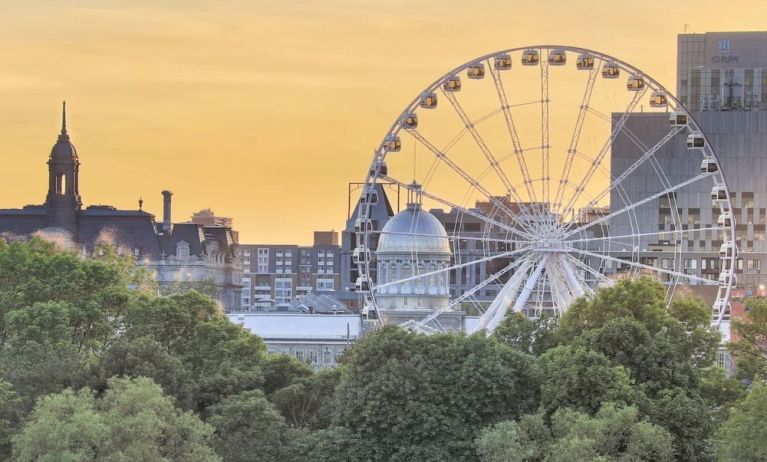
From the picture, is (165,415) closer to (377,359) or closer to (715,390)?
(377,359)

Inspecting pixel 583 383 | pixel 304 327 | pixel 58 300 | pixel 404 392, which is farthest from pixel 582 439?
pixel 304 327

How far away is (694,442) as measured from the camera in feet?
350

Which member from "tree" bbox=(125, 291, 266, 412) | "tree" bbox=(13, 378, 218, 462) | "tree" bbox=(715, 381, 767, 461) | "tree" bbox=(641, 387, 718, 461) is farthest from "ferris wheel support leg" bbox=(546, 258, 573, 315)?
"tree" bbox=(13, 378, 218, 462)

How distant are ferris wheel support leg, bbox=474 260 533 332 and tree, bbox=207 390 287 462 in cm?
2244

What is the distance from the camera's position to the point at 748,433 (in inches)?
3905

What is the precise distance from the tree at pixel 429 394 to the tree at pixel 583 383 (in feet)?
5.91

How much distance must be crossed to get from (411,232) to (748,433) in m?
90.6

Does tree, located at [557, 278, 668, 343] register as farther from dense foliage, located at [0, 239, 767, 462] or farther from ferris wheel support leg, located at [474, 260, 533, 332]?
ferris wheel support leg, located at [474, 260, 533, 332]

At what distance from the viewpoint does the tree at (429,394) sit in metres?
108

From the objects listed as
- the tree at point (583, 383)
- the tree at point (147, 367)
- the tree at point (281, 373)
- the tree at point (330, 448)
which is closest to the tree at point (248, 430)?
the tree at point (330, 448)

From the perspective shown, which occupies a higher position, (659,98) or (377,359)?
(659,98)

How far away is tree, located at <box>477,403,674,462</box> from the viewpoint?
332 ft

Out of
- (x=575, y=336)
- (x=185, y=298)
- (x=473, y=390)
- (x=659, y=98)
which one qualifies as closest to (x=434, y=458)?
(x=473, y=390)

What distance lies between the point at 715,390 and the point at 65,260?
37.9m
